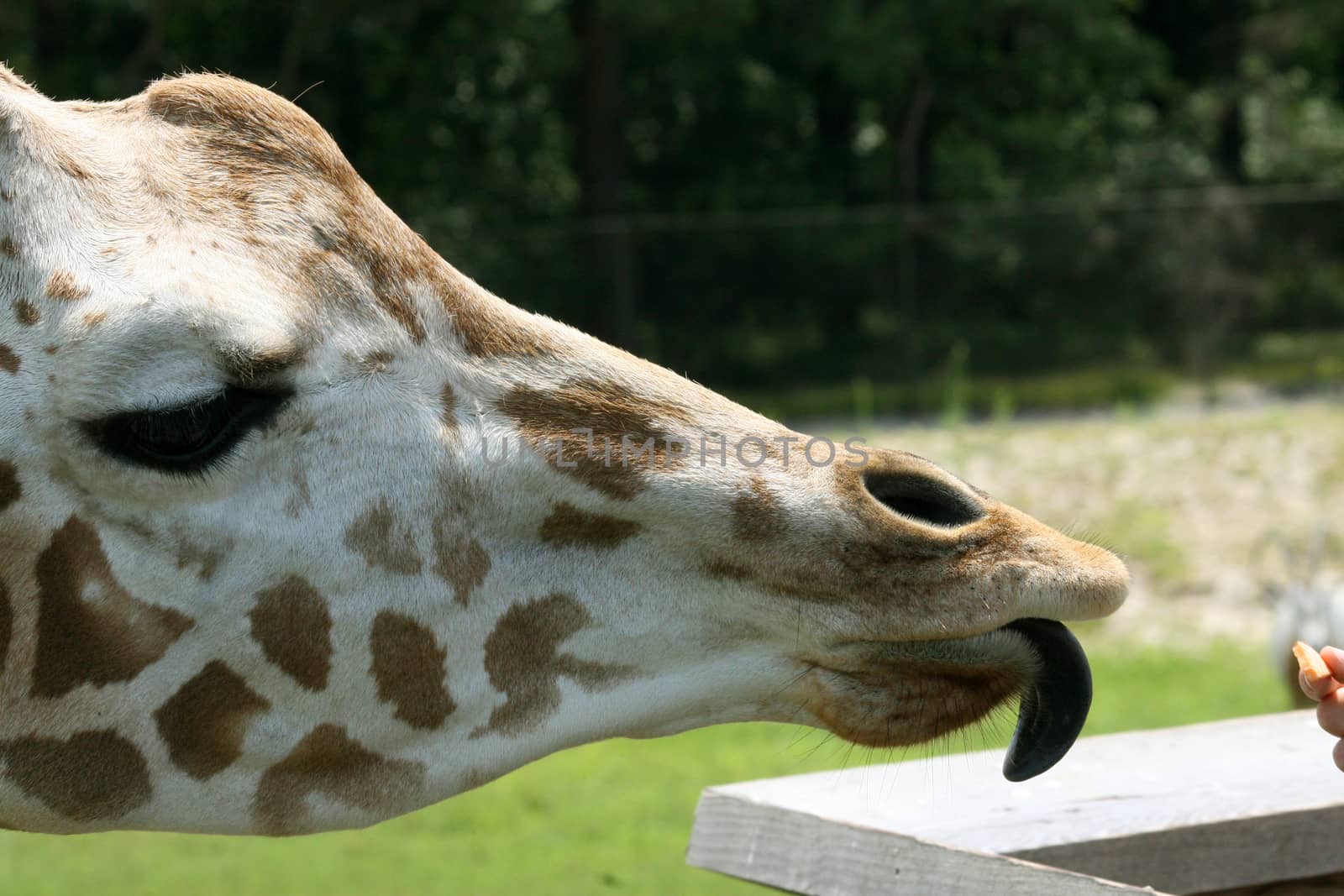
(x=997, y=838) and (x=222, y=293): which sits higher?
(x=222, y=293)

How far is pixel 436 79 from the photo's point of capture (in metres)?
18.2

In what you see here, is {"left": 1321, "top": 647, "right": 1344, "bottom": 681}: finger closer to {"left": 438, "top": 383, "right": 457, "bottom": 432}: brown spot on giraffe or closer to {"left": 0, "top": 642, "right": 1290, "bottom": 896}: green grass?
{"left": 438, "top": 383, "right": 457, "bottom": 432}: brown spot on giraffe

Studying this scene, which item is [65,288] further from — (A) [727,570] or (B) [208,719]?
(A) [727,570]

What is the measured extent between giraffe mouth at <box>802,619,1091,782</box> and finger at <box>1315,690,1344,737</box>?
0.37m

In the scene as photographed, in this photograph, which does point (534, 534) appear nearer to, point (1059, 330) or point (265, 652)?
point (265, 652)

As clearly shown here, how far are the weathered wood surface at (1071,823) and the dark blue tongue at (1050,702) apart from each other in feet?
0.94

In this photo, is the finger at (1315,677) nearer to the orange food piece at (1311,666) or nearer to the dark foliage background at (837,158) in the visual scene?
the orange food piece at (1311,666)

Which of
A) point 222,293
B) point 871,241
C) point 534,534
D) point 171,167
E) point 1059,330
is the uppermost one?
point 171,167

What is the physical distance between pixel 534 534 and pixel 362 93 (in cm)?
1787

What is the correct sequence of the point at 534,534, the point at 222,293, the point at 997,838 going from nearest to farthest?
the point at 222,293 < the point at 534,534 < the point at 997,838

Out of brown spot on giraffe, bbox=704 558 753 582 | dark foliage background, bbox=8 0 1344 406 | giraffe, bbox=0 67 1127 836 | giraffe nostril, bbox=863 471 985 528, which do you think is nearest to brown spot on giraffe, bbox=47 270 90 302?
giraffe, bbox=0 67 1127 836

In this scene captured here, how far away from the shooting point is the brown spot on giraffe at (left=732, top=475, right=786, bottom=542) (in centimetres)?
159

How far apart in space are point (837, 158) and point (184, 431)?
18.7m

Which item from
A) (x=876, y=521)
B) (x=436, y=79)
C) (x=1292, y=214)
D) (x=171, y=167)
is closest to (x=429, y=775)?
(x=876, y=521)
